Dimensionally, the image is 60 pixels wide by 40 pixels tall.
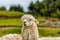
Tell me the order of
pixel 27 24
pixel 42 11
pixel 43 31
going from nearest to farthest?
pixel 27 24 < pixel 43 31 < pixel 42 11

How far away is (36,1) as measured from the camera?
184 ft

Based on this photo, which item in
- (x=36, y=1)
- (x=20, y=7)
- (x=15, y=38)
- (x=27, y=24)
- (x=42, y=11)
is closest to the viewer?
(x=27, y=24)

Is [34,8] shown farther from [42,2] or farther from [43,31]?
[43,31]

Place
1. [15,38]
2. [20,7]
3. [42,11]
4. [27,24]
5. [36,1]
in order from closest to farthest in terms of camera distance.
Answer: [27,24] < [15,38] < [42,11] < [20,7] < [36,1]

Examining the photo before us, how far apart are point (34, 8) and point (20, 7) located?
3.06 metres

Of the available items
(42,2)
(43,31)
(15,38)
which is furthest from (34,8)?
(15,38)

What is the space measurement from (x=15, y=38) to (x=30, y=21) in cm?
76

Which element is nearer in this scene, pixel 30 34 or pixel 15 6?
pixel 30 34

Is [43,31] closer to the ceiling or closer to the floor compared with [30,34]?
closer to the floor

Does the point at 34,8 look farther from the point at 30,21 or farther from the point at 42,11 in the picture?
→ the point at 30,21

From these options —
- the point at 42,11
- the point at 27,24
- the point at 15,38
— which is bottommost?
the point at 42,11

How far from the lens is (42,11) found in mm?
48031

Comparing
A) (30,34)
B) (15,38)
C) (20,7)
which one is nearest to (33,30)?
(30,34)

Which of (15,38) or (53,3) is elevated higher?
(15,38)
